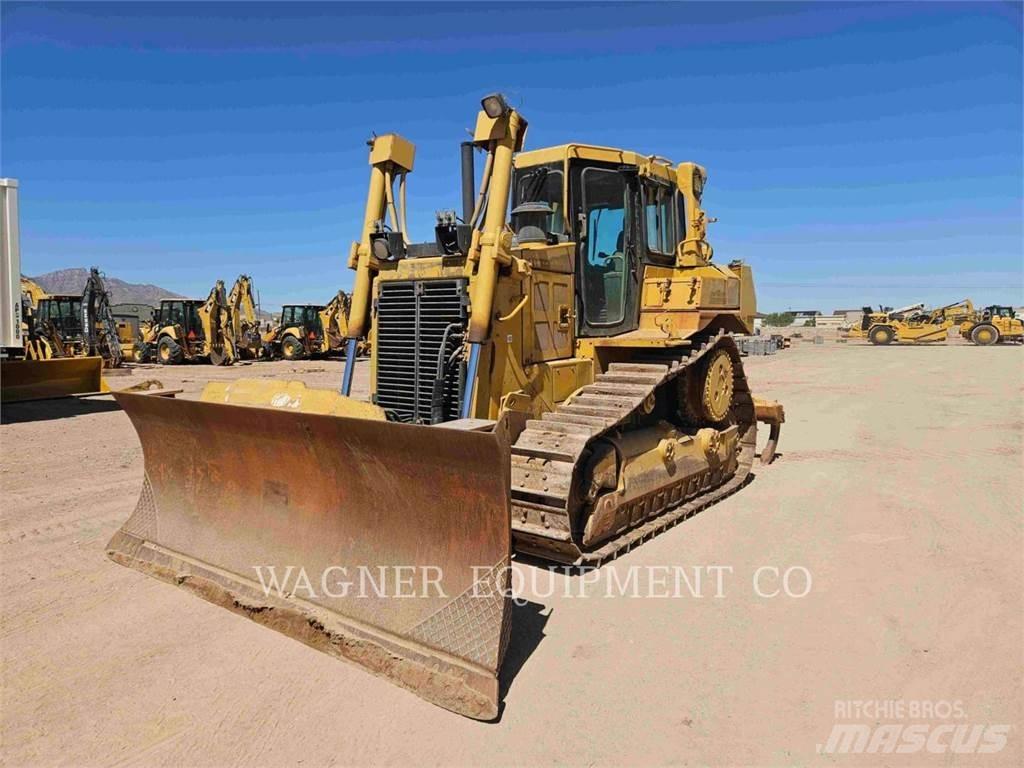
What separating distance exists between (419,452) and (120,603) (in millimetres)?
2317

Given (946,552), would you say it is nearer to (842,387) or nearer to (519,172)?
(519,172)

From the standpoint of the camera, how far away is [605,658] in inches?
148

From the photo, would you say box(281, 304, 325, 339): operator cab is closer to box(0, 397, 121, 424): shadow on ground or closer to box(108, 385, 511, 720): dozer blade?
box(0, 397, 121, 424): shadow on ground

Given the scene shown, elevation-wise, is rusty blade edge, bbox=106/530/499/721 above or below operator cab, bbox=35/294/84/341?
below

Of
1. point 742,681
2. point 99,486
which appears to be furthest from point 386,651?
point 99,486

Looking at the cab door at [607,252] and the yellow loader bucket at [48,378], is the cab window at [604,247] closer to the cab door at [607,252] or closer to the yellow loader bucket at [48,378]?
the cab door at [607,252]

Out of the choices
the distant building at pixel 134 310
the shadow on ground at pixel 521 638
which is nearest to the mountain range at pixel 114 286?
the distant building at pixel 134 310

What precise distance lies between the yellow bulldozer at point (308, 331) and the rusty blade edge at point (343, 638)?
26882mm

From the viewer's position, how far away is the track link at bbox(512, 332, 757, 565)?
477 centimetres

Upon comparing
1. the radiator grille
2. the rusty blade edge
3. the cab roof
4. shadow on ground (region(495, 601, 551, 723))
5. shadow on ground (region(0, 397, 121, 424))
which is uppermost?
the cab roof

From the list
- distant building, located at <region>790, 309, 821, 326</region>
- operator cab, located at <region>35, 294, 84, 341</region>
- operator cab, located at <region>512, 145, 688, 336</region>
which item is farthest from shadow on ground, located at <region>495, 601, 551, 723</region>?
distant building, located at <region>790, 309, 821, 326</region>

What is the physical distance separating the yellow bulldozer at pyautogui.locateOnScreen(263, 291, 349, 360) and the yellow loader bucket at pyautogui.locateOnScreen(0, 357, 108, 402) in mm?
15909

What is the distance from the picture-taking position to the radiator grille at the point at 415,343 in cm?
537

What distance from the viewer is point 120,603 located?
4.42m
